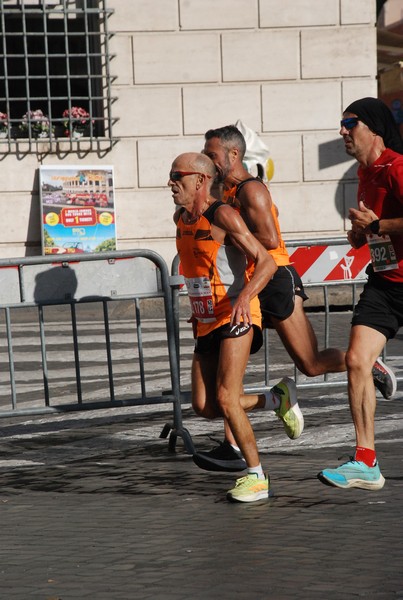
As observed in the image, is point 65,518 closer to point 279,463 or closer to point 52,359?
point 279,463

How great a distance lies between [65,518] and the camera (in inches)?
230

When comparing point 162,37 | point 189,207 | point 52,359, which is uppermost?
point 162,37

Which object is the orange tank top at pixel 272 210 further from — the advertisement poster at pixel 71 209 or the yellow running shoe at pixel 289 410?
the advertisement poster at pixel 71 209

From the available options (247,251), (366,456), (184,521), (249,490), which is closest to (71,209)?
(247,251)

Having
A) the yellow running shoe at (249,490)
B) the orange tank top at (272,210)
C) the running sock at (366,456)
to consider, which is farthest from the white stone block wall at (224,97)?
the yellow running shoe at (249,490)

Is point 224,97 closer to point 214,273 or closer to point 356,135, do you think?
point 356,135

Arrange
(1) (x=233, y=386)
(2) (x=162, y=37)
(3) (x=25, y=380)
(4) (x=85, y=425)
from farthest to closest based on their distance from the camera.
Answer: (2) (x=162, y=37)
(3) (x=25, y=380)
(4) (x=85, y=425)
(1) (x=233, y=386)

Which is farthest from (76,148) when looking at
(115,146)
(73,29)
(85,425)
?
(85,425)

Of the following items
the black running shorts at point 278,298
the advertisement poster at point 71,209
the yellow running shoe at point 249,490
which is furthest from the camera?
the advertisement poster at point 71,209

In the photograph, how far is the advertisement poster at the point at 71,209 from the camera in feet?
54.8

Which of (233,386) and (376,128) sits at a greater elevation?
(376,128)

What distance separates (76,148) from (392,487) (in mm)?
11490

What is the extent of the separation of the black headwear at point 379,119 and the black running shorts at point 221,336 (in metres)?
1.15

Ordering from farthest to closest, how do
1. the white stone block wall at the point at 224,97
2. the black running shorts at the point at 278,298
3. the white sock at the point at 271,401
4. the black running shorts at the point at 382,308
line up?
the white stone block wall at the point at 224,97 → the black running shorts at the point at 278,298 → the white sock at the point at 271,401 → the black running shorts at the point at 382,308
